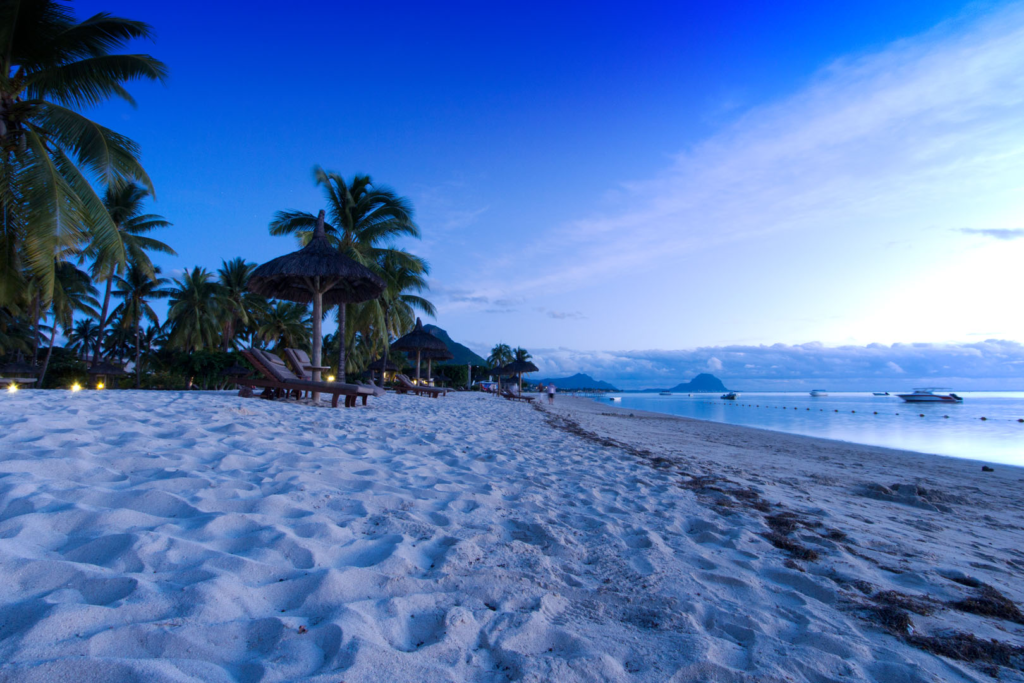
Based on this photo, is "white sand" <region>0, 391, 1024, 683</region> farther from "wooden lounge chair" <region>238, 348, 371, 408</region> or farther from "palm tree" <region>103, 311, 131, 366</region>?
"palm tree" <region>103, 311, 131, 366</region>

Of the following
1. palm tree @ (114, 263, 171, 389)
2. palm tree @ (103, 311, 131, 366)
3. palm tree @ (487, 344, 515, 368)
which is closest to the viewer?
palm tree @ (114, 263, 171, 389)

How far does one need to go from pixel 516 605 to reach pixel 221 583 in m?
1.00

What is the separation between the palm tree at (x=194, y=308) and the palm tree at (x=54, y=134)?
20.7m

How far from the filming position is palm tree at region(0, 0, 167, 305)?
7465 millimetres

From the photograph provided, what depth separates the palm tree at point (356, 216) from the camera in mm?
14703

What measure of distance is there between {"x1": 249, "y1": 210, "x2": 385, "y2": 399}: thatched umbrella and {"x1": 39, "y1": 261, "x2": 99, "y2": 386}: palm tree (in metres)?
13.3

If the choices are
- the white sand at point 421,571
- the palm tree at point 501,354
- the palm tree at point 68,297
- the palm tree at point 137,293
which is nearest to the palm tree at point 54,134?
the white sand at point 421,571

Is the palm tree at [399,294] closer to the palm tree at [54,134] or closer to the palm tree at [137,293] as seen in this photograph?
the palm tree at [54,134]

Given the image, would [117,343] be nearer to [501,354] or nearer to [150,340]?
[150,340]

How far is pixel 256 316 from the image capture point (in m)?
32.7

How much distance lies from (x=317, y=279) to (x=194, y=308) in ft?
81.3

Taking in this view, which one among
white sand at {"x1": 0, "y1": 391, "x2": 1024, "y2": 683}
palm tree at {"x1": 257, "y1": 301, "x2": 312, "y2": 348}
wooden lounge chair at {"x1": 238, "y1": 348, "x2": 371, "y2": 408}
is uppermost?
palm tree at {"x1": 257, "y1": 301, "x2": 312, "y2": 348}

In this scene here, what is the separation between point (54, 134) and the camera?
27.6ft

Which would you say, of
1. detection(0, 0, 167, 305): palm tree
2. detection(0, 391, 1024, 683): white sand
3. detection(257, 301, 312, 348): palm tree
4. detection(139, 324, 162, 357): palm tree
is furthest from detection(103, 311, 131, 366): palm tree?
detection(0, 391, 1024, 683): white sand
